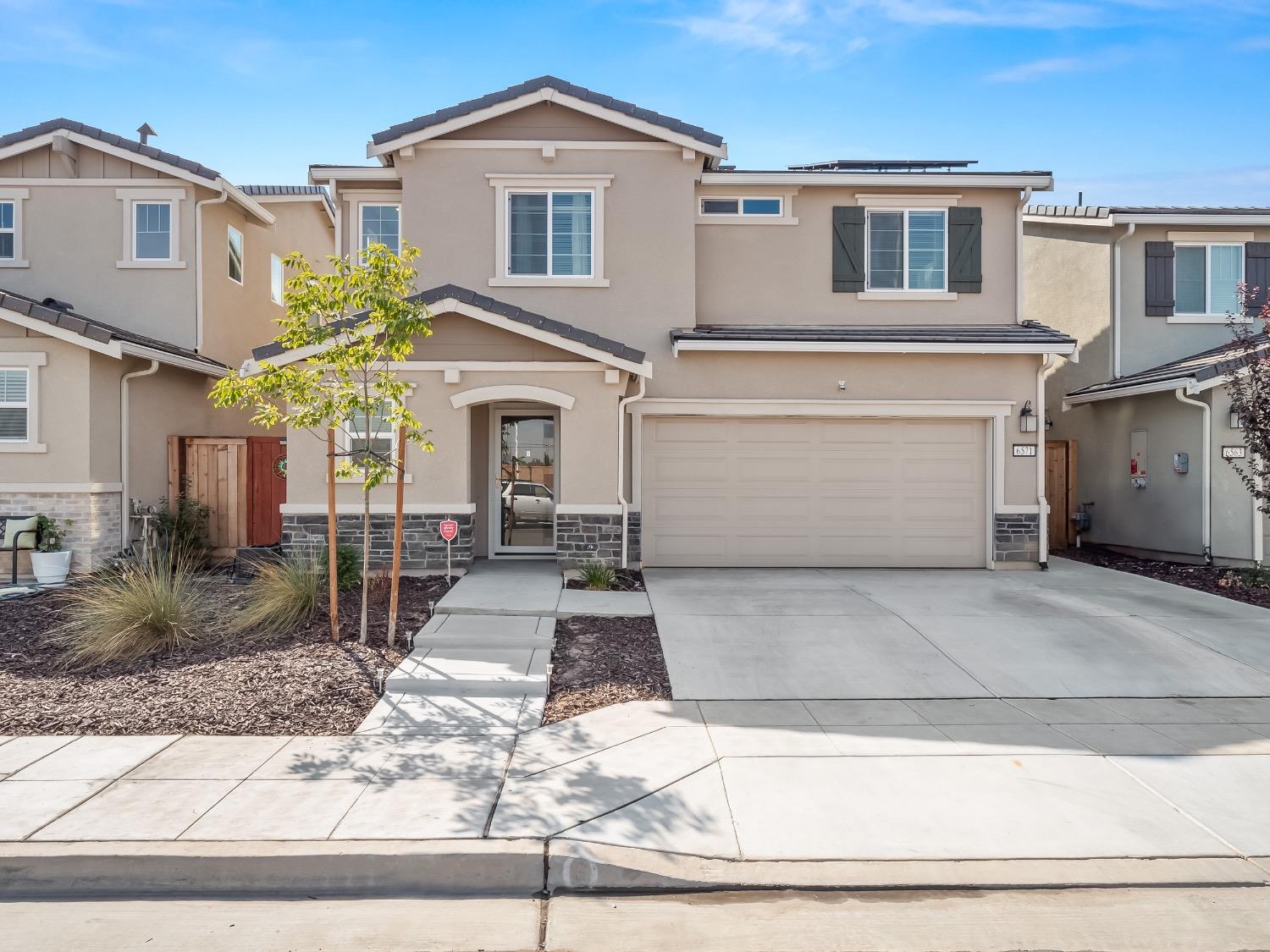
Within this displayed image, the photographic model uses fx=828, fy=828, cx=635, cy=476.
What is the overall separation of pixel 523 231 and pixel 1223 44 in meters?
11.3

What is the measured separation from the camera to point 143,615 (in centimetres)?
739

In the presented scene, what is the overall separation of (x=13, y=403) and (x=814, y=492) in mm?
11341

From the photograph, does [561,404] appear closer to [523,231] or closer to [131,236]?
[523,231]

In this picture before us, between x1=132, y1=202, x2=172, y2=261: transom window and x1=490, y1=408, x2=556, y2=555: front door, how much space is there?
6923mm

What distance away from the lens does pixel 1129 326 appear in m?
15.1

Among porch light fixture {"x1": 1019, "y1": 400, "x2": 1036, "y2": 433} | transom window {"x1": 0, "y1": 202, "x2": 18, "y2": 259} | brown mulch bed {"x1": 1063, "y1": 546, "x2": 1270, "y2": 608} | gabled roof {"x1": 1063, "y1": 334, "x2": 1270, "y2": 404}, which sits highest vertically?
transom window {"x1": 0, "y1": 202, "x2": 18, "y2": 259}

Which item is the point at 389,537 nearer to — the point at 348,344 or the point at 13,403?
the point at 348,344

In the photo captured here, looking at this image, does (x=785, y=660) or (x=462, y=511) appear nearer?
(x=785, y=660)

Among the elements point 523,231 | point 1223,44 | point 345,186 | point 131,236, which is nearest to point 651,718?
point 523,231

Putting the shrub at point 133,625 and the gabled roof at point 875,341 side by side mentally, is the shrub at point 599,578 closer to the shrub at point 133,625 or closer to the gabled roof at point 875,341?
the gabled roof at point 875,341

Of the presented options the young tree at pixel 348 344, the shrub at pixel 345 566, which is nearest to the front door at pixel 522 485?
the shrub at pixel 345 566

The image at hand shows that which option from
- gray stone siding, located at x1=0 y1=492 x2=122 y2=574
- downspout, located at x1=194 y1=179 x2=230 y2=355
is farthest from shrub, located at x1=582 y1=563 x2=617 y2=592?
downspout, located at x1=194 y1=179 x2=230 y2=355

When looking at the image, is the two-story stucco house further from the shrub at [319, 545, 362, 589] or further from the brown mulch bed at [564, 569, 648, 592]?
the shrub at [319, 545, 362, 589]

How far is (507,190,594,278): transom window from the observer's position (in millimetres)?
12383
